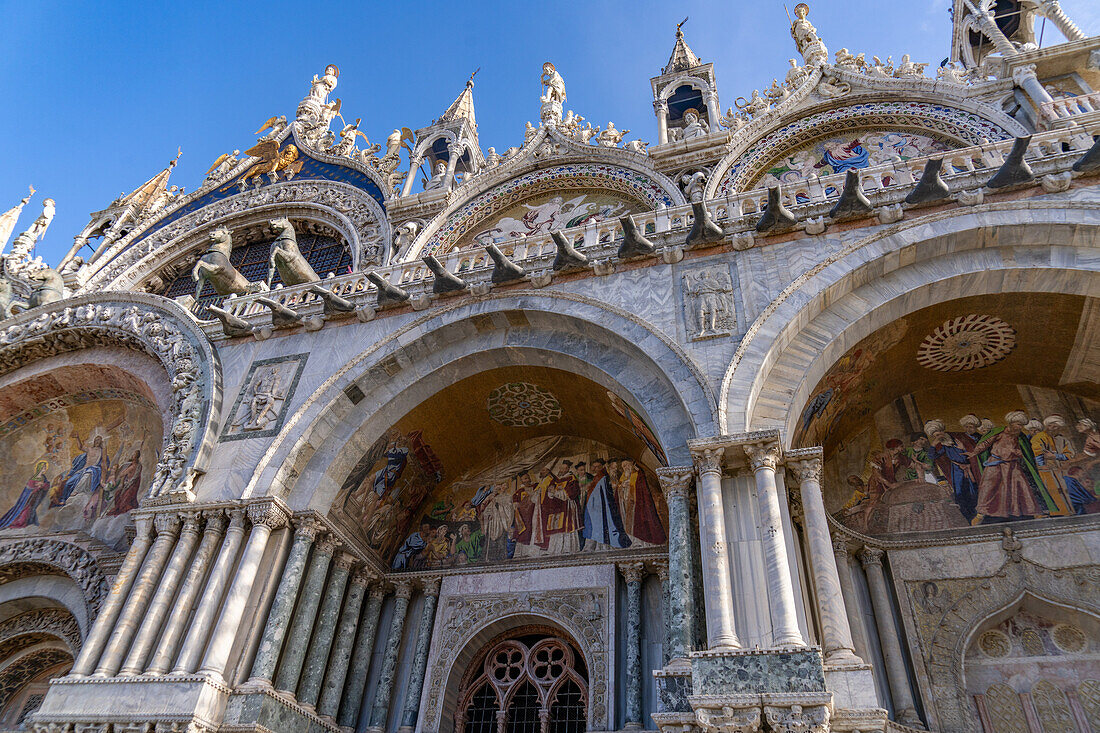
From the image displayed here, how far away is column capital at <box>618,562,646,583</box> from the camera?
8.27 m

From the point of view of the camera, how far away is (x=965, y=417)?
8680 millimetres

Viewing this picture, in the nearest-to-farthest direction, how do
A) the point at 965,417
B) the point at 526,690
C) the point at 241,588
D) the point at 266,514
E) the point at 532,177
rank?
the point at 241,588 < the point at 266,514 < the point at 526,690 < the point at 965,417 < the point at 532,177

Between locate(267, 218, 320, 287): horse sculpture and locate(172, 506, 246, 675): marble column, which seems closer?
locate(172, 506, 246, 675): marble column

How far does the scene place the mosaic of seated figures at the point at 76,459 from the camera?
10750mm

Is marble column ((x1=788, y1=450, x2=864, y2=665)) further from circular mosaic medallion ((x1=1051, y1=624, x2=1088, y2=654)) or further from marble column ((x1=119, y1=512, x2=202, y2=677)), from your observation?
marble column ((x1=119, y1=512, x2=202, y2=677))

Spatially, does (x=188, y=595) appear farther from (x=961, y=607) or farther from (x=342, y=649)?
(x=961, y=607)

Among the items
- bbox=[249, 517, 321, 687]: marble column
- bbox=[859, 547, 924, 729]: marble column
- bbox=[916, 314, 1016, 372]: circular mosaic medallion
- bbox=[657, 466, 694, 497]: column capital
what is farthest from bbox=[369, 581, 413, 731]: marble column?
bbox=[916, 314, 1016, 372]: circular mosaic medallion

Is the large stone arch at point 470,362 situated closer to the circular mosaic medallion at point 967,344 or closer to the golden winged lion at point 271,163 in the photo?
Result: the circular mosaic medallion at point 967,344

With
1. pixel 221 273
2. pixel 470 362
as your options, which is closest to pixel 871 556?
pixel 470 362

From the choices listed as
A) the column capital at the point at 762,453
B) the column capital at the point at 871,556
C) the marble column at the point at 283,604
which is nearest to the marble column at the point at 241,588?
the marble column at the point at 283,604

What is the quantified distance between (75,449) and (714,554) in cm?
1016

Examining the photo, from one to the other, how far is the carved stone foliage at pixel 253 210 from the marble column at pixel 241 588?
295 inches

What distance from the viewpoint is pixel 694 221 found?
28.3ft

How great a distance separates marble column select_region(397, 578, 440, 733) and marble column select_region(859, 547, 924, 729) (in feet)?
16.0
